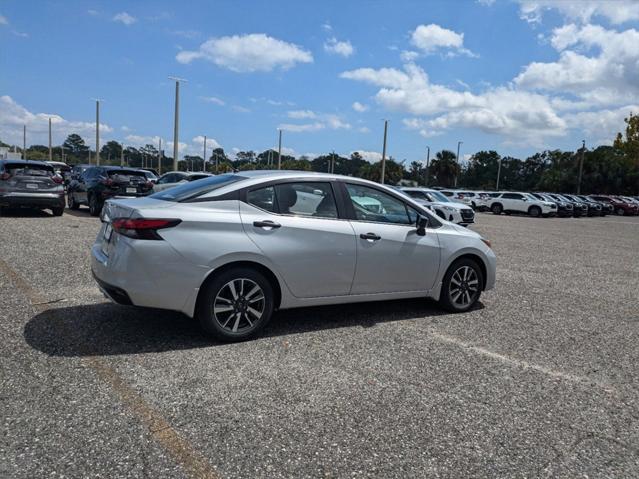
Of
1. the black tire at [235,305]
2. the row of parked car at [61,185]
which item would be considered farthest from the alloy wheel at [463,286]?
the row of parked car at [61,185]

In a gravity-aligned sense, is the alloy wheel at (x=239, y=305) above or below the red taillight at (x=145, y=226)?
below

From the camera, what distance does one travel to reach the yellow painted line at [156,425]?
107 inches

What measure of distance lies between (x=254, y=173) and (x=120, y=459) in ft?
10.6

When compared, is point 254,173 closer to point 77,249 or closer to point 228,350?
point 228,350

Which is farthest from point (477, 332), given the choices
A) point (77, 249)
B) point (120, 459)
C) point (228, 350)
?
point (77, 249)

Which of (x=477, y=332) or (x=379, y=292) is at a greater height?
(x=379, y=292)

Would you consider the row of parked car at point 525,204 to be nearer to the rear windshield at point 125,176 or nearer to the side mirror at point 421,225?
the rear windshield at point 125,176

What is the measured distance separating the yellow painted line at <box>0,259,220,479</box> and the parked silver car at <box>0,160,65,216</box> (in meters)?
11.6

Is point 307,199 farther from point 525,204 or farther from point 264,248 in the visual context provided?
point 525,204

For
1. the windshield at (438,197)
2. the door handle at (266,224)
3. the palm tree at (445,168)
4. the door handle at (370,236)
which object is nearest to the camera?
the door handle at (266,224)

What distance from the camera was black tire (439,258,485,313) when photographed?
5.97m

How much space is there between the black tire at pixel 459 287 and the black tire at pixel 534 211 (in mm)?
32398

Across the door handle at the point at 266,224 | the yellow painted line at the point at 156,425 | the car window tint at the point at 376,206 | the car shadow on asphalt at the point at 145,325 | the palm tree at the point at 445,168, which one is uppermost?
the palm tree at the point at 445,168

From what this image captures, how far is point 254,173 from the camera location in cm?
532
